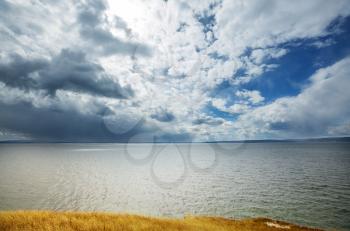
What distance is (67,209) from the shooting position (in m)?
30.4

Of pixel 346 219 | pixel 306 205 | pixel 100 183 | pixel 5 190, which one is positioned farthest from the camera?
pixel 100 183

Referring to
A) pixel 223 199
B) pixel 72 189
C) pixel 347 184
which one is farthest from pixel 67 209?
pixel 347 184

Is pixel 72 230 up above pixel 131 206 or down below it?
above

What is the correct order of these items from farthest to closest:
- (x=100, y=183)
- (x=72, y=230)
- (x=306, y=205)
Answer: (x=100, y=183), (x=306, y=205), (x=72, y=230)

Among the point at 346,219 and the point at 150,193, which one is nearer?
the point at 346,219

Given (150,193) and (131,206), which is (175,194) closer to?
(150,193)

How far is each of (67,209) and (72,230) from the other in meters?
20.6

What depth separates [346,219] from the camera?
85.3ft

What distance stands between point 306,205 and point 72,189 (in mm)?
43808

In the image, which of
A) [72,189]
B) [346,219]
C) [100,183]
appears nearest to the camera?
[346,219]

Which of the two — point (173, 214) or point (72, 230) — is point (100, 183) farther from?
point (72, 230)

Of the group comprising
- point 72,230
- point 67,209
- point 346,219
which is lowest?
point 67,209

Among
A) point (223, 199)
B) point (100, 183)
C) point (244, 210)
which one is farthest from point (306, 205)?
point (100, 183)

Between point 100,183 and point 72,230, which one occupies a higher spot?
point 72,230
